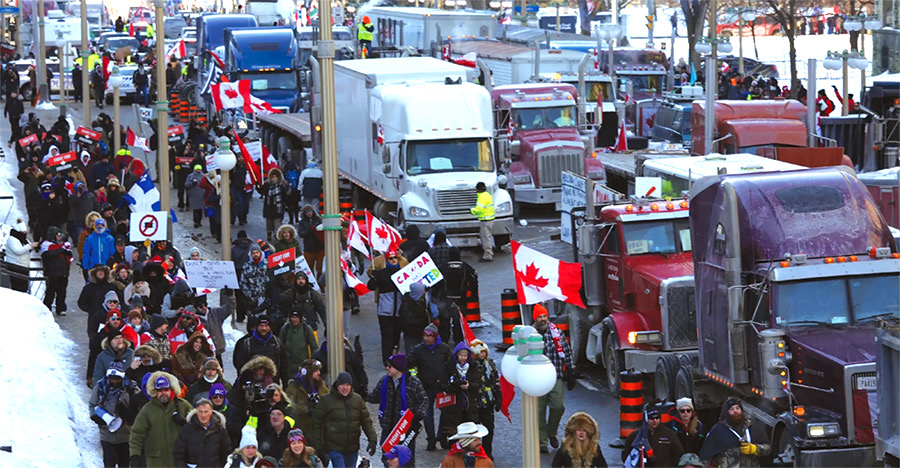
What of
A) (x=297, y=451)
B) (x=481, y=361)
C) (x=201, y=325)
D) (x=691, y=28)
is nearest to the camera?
(x=297, y=451)

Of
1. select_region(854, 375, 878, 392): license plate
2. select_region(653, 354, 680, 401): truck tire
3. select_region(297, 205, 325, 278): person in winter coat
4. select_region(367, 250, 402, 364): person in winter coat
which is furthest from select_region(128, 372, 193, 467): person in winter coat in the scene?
select_region(297, 205, 325, 278): person in winter coat

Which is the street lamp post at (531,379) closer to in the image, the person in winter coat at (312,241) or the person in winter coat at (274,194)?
the person in winter coat at (312,241)

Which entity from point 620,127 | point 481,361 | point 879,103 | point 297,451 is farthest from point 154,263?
point 879,103

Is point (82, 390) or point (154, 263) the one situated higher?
point (154, 263)

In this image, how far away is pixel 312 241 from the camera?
25.2 metres

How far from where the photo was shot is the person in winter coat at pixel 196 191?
102 feet

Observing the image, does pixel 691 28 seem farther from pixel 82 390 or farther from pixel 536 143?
pixel 82 390

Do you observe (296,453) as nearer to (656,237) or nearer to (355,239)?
(656,237)

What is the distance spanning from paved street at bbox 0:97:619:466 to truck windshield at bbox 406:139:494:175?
1536 mm

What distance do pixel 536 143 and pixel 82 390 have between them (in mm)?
14865

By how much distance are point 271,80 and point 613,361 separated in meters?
28.4

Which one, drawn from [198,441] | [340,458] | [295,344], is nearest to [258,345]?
[295,344]

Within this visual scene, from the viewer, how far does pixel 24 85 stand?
55.9 m

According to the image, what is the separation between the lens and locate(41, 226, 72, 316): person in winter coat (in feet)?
76.1
